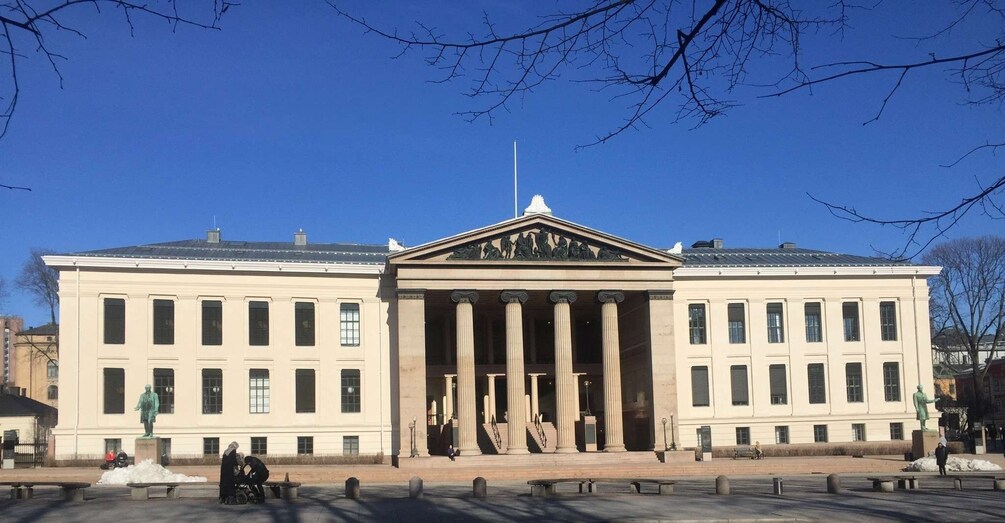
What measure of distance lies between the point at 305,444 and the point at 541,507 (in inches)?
1302

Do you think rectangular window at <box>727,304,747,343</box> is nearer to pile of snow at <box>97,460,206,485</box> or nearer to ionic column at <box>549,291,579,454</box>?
ionic column at <box>549,291,579,454</box>

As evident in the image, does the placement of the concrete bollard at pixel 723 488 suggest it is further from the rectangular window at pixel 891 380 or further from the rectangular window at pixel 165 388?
the rectangular window at pixel 891 380

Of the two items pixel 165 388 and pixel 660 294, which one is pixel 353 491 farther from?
pixel 660 294

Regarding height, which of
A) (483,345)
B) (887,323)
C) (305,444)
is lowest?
(305,444)

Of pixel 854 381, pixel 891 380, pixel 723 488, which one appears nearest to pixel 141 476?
pixel 723 488

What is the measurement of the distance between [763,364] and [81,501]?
4418cm

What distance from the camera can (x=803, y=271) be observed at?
2576 inches

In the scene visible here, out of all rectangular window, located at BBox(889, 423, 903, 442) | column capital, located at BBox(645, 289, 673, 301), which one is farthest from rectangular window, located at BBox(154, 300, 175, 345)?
rectangular window, located at BBox(889, 423, 903, 442)

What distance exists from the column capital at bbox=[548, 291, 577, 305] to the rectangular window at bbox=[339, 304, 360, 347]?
11.5 meters

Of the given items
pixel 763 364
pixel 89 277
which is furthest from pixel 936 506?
pixel 89 277

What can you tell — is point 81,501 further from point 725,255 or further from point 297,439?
point 725,255

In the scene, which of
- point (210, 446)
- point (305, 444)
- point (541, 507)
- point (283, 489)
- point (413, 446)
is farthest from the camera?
point (305, 444)

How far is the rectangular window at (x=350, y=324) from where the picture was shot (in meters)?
61.3

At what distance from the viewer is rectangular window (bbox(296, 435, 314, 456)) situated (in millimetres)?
59469
